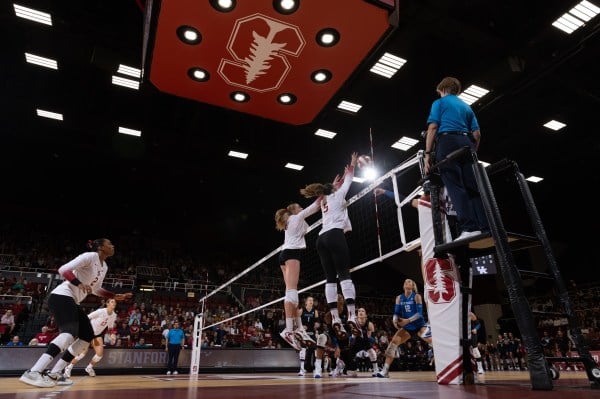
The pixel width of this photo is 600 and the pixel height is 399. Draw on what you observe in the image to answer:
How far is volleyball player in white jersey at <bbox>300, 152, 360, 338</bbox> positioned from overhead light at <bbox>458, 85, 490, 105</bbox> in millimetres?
7820

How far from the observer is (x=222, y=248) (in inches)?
950

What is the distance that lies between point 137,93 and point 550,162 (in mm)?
15482

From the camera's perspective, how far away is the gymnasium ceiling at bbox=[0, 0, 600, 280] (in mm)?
9125

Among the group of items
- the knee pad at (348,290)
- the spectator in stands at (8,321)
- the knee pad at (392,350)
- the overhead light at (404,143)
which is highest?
the overhead light at (404,143)

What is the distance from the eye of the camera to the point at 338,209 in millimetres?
5426

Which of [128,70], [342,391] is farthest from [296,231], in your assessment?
[128,70]

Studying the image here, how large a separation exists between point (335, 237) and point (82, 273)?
3654mm

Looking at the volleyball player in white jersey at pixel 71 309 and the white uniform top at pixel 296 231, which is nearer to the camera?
the volleyball player in white jersey at pixel 71 309

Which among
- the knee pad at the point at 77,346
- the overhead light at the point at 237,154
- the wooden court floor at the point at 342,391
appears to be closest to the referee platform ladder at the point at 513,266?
the wooden court floor at the point at 342,391

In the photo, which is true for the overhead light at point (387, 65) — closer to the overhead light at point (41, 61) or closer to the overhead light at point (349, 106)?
the overhead light at point (349, 106)

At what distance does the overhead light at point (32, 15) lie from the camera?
8812 millimetres

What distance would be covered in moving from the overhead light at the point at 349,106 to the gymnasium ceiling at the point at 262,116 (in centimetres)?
29

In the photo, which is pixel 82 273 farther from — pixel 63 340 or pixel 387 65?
pixel 387 65

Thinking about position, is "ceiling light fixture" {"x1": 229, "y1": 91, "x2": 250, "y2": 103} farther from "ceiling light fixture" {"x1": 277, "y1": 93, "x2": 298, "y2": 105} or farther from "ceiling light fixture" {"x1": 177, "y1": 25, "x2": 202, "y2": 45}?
"ceiling light fixture" {"x1": 177, "y1": 25, "x2": 202, "y2": 45}
